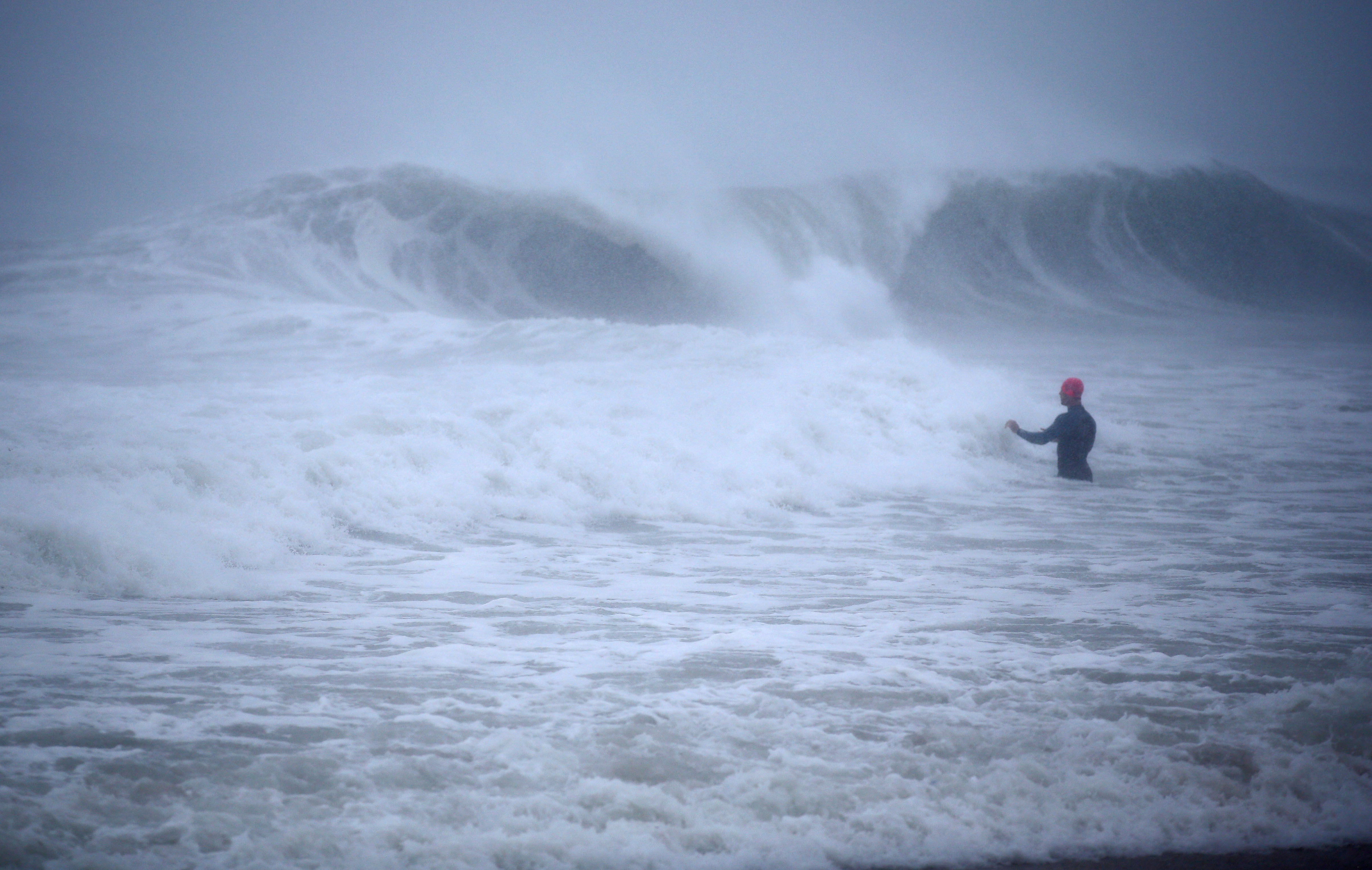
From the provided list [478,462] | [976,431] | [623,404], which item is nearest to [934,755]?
[478,462]

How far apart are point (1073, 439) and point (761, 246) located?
58.8ft

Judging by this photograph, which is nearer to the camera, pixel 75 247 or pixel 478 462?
pixel 478 462

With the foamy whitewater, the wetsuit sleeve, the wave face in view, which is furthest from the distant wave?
the wetsuit sleeve

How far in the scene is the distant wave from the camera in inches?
892

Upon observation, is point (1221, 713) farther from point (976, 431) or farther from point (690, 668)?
point (976, 431)

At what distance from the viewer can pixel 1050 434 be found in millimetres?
8539

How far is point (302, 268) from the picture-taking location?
21.9m

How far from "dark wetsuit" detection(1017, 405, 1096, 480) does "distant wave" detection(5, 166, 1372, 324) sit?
44.1 feet

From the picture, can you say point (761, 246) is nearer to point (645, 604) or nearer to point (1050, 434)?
point (1050, 434)

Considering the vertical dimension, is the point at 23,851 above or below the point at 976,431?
below

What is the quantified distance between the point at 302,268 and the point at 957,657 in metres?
20.5

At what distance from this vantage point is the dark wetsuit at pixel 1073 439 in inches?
338

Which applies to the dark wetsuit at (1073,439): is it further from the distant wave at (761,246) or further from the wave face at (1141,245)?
the wave face at (1141,245)

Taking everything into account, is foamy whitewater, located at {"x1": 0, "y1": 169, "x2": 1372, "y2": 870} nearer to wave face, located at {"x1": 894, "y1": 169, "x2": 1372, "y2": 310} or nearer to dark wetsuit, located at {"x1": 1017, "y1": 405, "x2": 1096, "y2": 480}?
dark wetsuit, located at {"x1": 1017, "y1": 405, "x2": 1096, "y2": 480}
